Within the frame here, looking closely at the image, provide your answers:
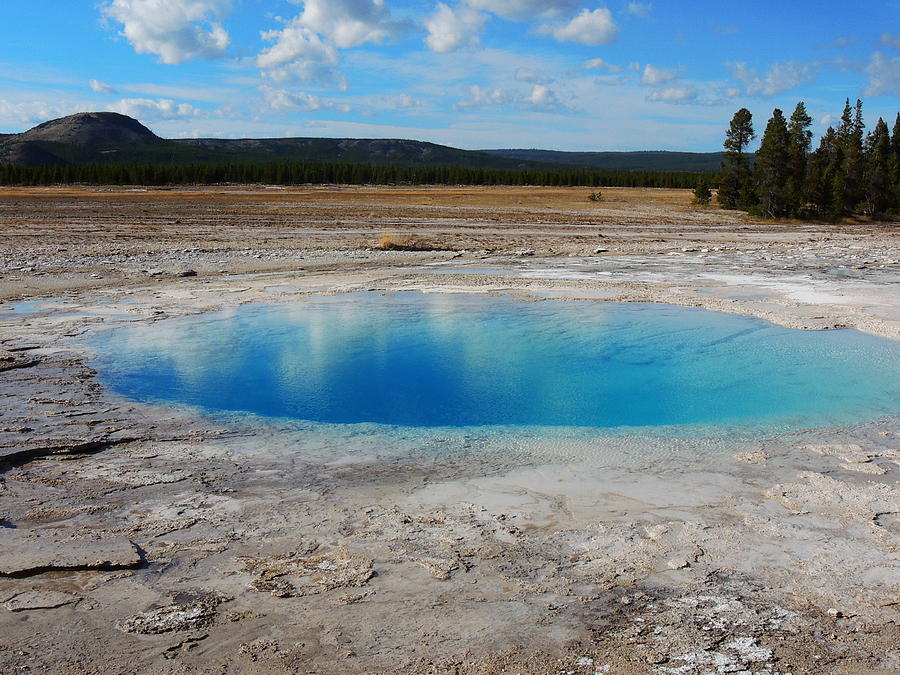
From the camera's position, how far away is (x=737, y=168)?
4956cm

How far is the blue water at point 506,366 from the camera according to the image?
27.6ft

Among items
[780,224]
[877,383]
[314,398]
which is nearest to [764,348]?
[877,383]

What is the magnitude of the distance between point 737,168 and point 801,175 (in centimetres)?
431

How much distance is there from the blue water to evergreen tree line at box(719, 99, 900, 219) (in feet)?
108

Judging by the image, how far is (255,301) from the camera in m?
14.6

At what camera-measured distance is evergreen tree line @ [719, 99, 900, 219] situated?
141 feet

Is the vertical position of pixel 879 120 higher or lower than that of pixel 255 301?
higher

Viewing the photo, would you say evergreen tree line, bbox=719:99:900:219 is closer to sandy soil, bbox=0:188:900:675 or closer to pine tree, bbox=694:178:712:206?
pine tree, bbox=694:178:712:206

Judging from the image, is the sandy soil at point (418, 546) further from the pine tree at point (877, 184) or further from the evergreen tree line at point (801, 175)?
the pine tree at point (877, 184)

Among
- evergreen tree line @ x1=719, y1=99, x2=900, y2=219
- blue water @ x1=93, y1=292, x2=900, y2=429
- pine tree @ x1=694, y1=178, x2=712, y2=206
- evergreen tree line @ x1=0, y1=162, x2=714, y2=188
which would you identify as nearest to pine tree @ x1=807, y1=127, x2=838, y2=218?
evergreen tree line @ x1=719, y1=99, x2=900, y2=219

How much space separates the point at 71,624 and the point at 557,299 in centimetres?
1206

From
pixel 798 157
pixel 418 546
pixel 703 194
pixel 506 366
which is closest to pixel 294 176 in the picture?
pixel 703 194

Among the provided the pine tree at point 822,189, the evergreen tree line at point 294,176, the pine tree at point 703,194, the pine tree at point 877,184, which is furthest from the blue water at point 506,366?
the evergreen tree line at point 294,176

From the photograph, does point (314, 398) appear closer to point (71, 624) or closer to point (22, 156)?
point (71, 624)
